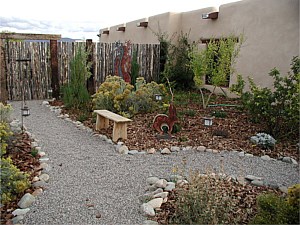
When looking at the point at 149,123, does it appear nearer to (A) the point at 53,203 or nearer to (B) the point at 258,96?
(B) the point at 258,96

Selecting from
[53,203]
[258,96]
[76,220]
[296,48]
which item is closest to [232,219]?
[76,220]

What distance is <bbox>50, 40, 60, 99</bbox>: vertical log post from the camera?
29.6ft

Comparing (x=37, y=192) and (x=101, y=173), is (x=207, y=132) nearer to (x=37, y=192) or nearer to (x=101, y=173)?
(x=101, y=173)

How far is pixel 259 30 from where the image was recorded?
26.0 ft

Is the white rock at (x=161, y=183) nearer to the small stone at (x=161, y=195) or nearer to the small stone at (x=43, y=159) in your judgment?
the small stone at (x=161, y=195)

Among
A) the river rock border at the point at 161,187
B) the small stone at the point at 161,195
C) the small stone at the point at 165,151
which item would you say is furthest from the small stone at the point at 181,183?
the small stone at the point at 165,151

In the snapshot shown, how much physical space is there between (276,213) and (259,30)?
21.5ft

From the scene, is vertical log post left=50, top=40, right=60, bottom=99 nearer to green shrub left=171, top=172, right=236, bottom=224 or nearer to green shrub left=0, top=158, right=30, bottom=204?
green shrub left=0, top=158, right=30, bottom=204

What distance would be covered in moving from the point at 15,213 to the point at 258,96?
14.2ft

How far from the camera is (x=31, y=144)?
15.9 feet

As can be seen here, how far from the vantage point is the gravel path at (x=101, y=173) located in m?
2.83

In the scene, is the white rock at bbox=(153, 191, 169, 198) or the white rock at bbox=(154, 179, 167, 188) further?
the white rock at bbox=(154, 179, 167, 188)

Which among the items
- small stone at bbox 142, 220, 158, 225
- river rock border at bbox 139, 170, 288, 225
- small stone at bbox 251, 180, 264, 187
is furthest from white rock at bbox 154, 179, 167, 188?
small stone at bbox 251, 180, 264, 187

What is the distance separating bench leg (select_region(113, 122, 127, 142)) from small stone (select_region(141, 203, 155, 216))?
7.83 feet
